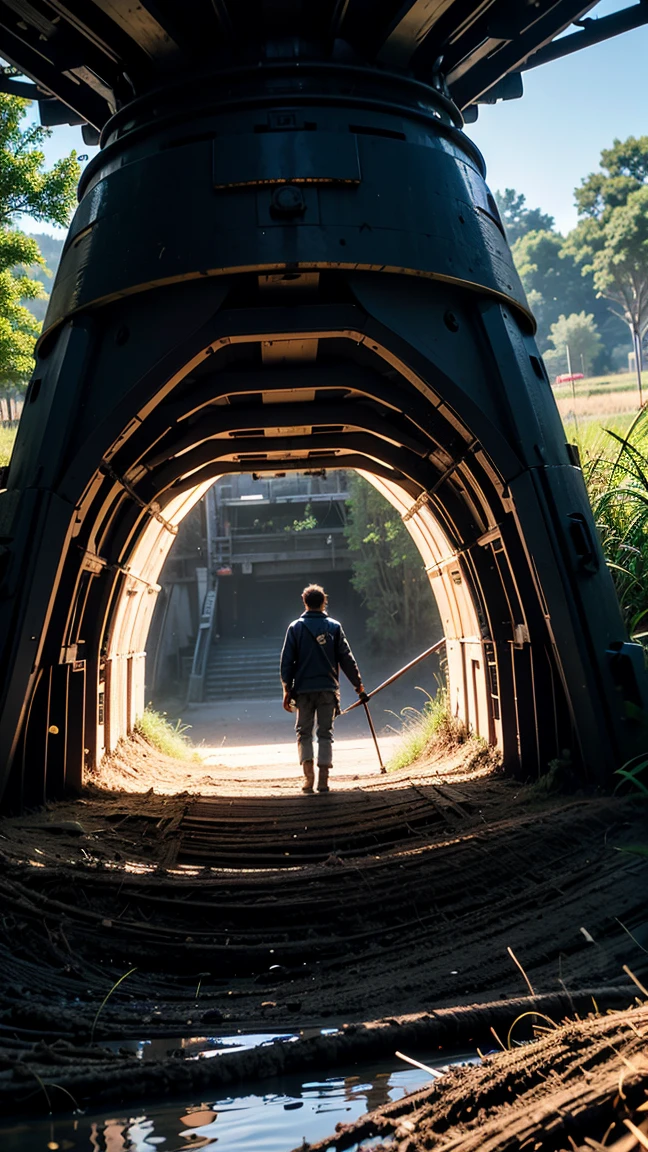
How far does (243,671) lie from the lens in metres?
27.0

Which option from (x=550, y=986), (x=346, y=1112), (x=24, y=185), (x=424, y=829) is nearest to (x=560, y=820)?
(x=424, y=829)

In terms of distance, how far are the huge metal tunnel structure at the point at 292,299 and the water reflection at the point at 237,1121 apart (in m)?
3.05

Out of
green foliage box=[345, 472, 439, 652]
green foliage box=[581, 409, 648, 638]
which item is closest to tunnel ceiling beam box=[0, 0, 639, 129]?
green foliage box=[581, 409, 648, 638]

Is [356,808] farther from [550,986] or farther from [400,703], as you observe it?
[400,703]

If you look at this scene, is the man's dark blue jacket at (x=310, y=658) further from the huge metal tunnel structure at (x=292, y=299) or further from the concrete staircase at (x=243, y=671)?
the concrete staircase at (x=243, y=671)

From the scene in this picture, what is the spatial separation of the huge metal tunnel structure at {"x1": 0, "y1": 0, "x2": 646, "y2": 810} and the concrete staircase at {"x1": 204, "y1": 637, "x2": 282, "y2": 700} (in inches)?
745

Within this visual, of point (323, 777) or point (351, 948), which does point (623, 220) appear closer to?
point (323, 777)

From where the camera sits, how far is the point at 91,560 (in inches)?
279

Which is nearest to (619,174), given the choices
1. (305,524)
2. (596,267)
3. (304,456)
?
(596,267)

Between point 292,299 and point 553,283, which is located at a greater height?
point 553,283

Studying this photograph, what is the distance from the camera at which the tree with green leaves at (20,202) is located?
18219 mm

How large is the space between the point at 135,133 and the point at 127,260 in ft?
3.38

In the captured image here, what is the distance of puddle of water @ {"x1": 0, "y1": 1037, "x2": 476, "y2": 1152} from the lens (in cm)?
248

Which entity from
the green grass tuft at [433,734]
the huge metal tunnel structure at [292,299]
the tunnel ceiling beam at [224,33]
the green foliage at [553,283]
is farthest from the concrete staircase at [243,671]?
the green foliage at [553,283]
